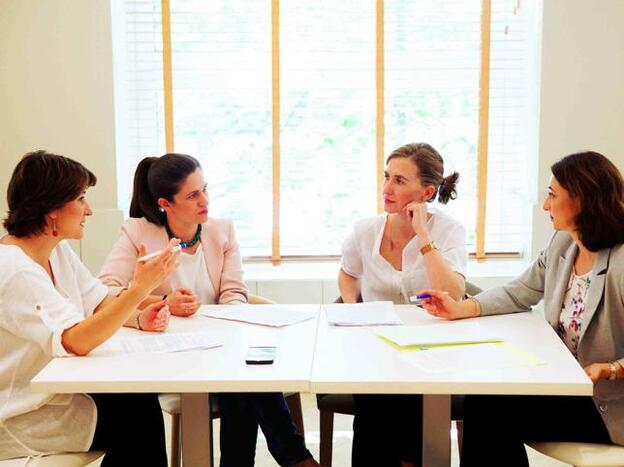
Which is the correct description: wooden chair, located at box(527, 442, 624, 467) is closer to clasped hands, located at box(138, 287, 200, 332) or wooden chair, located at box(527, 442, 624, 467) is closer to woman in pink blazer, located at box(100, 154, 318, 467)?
Answer: clasped hands, located at box(138, 287, 200, 332)

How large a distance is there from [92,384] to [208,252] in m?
1.13

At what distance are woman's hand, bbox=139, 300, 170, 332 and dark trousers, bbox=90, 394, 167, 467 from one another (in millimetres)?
192

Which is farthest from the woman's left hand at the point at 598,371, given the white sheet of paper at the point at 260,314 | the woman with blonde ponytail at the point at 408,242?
the white sheet of paper at the point at 260,314

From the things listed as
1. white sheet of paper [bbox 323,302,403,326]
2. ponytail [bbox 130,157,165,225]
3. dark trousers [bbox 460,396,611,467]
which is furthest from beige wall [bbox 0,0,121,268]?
dark trousers [bbox 460,396,611,467]

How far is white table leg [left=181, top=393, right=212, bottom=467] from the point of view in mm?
2012

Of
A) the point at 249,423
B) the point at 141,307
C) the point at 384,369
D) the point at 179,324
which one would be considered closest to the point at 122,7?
the point at 141,307

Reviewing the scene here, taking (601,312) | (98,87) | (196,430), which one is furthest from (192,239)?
(601,312)

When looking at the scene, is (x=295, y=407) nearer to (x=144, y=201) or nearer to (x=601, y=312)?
(x=144, y=201)

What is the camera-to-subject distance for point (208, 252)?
9.46 ft

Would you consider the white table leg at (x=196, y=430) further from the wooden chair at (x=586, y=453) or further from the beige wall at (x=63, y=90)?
the beige wall at (x=63, y=90)

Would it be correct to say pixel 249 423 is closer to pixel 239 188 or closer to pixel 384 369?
pixel 384 369

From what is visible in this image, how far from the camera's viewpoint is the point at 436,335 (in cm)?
215

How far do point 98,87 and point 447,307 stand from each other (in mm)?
2124

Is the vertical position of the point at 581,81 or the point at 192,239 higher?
the point at 581,81
